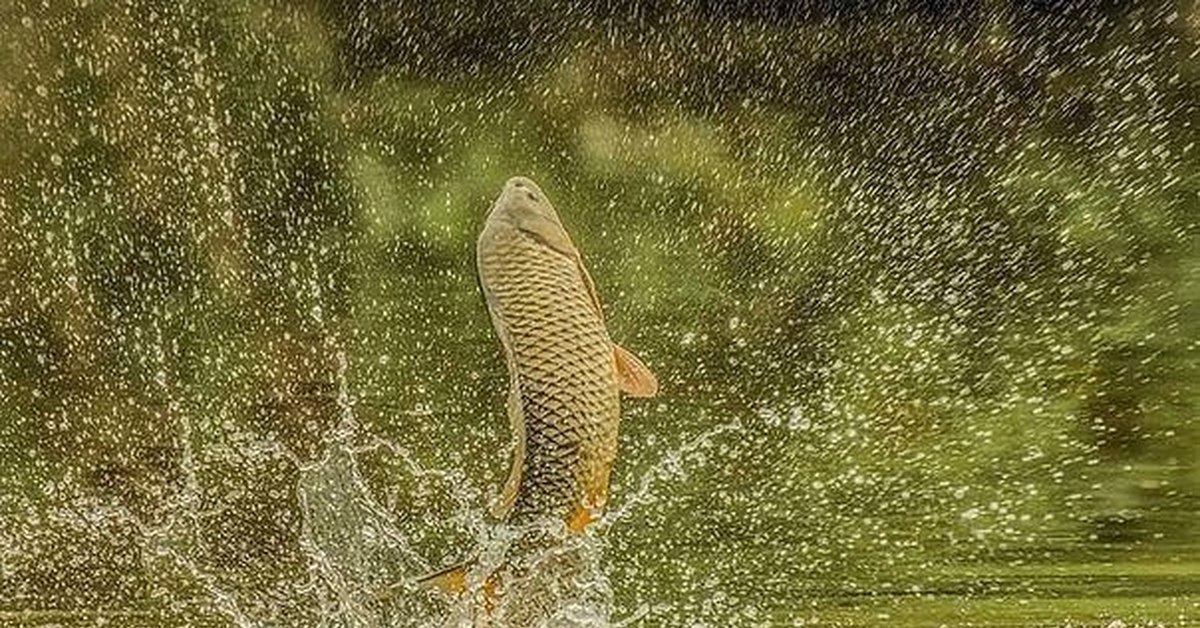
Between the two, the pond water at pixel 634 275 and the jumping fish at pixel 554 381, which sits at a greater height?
the pond water at pixel 634 275

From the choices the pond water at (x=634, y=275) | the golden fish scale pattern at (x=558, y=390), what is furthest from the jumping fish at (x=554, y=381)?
the pond water at (x=634, y=275)

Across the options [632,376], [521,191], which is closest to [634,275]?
[521,191]

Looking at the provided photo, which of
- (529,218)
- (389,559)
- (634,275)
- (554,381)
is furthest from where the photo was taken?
(634,275)

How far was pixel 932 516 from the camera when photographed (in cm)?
208

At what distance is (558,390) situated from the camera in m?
1.05

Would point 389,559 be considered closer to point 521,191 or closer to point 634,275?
point 634,275

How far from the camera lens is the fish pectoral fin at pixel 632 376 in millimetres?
1078

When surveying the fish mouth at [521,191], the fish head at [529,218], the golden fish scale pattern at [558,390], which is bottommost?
the golden fish scale pattern at [558,390]

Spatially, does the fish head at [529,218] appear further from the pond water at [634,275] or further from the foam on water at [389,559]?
the pond water at [634,275]

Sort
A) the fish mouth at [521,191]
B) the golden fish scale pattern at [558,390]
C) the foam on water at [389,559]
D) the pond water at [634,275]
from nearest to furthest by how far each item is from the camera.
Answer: the golden fish scale pattern at [558,390] < the fish mouth at [521,191] < the foam on water at [389,559] < the pond water at [634,275]

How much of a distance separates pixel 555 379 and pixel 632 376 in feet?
0.19

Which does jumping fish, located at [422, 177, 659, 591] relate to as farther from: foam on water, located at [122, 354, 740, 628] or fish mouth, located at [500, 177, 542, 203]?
foam on water, located at [122, 354, 740, 628]

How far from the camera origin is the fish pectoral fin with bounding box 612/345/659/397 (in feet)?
3.54

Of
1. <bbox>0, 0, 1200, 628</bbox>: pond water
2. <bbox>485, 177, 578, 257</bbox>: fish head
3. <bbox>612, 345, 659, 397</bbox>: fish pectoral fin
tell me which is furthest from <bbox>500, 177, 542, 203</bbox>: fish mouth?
<bbox>0, 0, 1200, 628</bbox>: pond water
